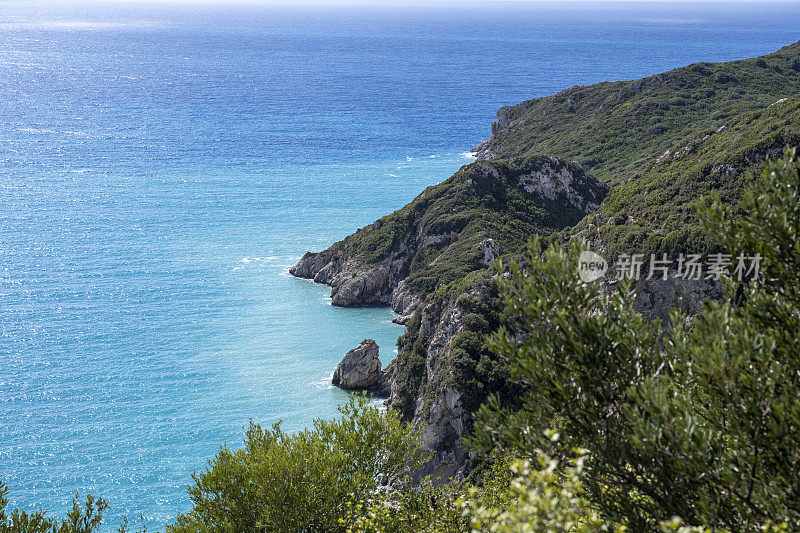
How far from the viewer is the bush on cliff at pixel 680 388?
38.4 ft

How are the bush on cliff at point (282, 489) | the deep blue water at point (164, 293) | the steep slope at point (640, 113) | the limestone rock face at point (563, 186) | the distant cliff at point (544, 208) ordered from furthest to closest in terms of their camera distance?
the steep slope at point (640, 113), the limestone rock face at point (563, 186), the deep blue water at point (164, 293), the distant cliff at point (544, 208), the bush on cliff at point (282, 489)

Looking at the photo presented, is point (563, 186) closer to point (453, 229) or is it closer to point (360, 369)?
point (453, 229)

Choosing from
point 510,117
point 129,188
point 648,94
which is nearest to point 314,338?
point 129,188

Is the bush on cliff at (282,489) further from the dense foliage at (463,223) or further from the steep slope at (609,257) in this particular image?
the dense foliage at (463,223)

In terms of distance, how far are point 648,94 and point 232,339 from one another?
82317mm

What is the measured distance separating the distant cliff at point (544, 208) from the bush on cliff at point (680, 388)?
13.3 m

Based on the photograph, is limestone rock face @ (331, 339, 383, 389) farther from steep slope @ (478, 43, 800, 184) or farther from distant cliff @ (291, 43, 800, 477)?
steep slope @ (478, 43, 800, 184)

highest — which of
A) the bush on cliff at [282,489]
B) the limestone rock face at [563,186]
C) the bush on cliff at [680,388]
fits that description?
the bush on cliff at [680,388]

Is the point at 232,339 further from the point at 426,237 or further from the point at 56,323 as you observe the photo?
the point at 426,237

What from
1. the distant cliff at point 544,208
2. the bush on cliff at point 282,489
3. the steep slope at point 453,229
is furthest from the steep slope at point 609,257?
the bush on cliff at point 282,489

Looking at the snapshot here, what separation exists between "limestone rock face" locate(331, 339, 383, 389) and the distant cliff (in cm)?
175

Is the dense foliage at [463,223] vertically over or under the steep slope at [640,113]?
under

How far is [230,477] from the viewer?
21.6m

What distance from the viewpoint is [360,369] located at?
51.5m
